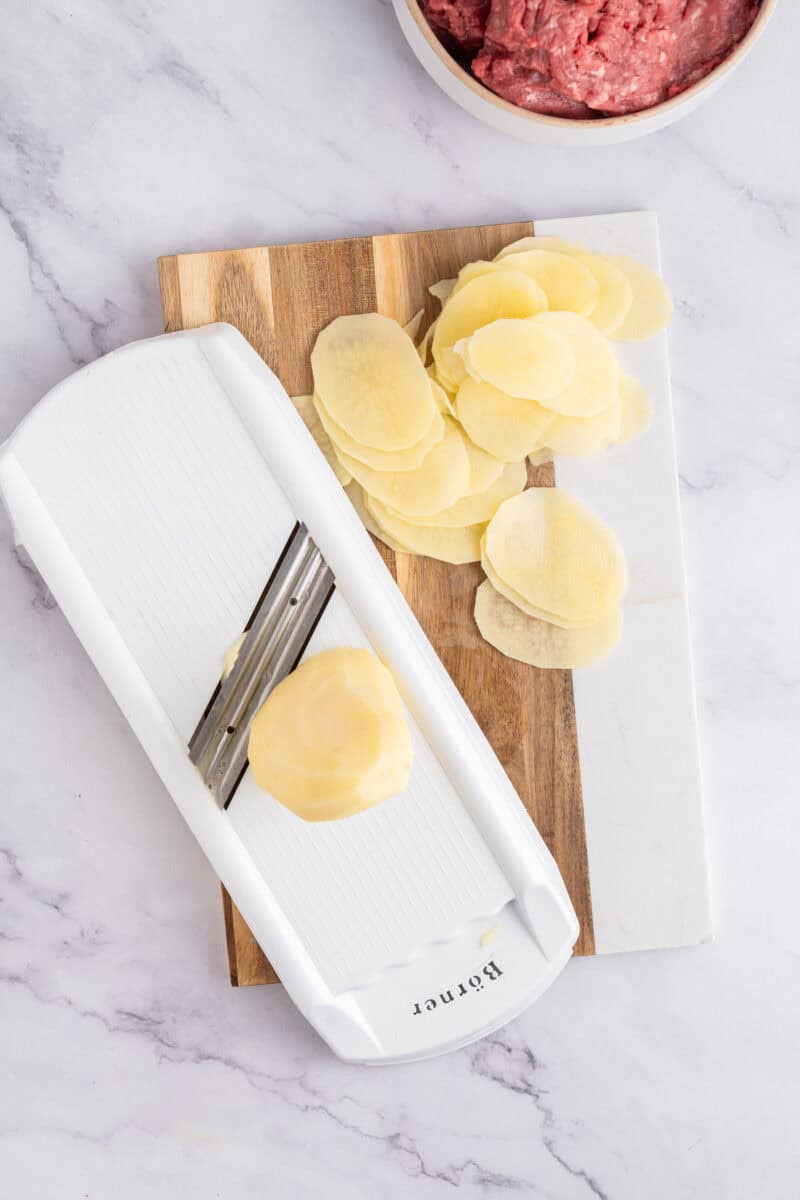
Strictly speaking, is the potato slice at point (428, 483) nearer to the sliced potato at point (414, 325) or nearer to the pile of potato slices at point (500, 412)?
the pile of potato slices at point (500, 412)

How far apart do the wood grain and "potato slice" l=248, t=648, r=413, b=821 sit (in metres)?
0.13

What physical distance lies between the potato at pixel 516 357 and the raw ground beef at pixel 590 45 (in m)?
0.17

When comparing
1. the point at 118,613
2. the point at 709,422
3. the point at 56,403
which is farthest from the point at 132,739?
the point at 709,422

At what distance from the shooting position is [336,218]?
93 cm

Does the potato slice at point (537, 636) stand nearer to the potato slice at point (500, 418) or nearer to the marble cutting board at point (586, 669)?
the marble cutting board at point (586, 669)

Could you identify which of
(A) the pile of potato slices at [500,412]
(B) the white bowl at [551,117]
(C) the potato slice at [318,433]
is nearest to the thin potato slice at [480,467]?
(A) the pile of potato slices at [500,412]

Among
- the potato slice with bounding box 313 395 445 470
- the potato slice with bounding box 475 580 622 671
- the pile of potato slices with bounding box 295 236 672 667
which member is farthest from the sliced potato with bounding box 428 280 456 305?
the potato slice with bounding box 475 580 622 671

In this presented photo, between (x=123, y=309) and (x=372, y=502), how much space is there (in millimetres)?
298

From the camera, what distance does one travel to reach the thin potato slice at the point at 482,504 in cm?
87

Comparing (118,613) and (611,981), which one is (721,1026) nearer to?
(611,981)

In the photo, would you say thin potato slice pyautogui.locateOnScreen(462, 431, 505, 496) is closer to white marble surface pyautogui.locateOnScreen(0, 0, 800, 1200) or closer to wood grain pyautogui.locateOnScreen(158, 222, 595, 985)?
wood grain pyautogui.locateOnScreen(158, 222, 595, 985)

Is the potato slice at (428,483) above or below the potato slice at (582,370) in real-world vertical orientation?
below

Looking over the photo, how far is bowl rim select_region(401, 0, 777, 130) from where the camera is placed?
767mm

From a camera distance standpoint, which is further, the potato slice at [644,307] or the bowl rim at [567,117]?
the potato slice at [644,307]
